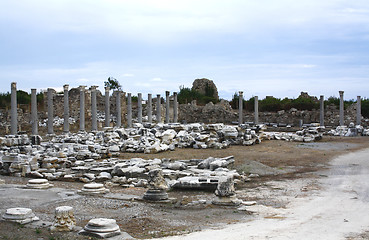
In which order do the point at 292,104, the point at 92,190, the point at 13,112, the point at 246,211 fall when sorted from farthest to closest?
1. the point at 292,104
2. the point at 13,112
3. the point at 92,190
4. the point at 246,211

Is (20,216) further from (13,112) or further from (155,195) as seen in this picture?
(13,112)

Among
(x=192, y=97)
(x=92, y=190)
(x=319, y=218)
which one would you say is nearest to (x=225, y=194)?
(x=319, y=218)

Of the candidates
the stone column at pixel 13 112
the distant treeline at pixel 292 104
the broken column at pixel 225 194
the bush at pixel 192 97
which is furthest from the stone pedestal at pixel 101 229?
the bush at pixel 192 97

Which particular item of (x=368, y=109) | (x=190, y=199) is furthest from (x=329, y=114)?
(x=190, y=199)

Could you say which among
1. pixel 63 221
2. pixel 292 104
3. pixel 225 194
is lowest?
pixel 225 194

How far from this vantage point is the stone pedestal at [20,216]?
761 centimetres

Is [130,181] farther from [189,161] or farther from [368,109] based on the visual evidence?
[368,109]

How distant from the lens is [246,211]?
935cm

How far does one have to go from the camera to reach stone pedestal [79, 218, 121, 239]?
6.89 meters

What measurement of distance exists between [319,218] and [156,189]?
4.28 metres

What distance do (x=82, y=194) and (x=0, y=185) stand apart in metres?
3.00

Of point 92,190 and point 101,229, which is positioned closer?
point 101,229

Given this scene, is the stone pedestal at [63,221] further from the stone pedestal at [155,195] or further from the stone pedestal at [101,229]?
the stone pedestal at [155,195]

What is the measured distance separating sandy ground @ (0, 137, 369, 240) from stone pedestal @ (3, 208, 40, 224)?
0.15 metres
